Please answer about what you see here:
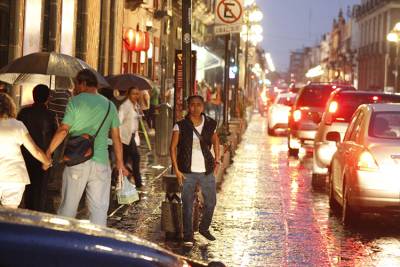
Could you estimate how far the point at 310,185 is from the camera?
17.9 m

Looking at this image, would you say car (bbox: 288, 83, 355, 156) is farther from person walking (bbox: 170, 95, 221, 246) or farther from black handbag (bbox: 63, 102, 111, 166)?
black handbag (bbox: 63, 102, 111, 166)

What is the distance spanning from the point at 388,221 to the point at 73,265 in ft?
31.2

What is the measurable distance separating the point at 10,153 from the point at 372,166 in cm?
493

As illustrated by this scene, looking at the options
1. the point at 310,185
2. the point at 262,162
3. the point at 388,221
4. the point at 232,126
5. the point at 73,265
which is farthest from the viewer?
the point at 232,126

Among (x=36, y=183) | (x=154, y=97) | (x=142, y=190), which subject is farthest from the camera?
(x=154, y=97)

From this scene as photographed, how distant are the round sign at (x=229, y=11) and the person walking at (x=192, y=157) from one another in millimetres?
9176

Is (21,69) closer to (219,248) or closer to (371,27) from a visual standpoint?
(219,248)

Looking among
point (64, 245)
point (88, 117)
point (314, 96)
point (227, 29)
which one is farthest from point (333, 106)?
point (64, 245)

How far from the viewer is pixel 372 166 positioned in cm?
1208

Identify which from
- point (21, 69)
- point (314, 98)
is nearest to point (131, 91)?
point (21, 69)

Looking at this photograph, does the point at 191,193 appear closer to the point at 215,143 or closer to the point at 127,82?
the point at 215,143

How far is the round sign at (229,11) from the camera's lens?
19.8 meters

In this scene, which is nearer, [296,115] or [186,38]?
[186,38]

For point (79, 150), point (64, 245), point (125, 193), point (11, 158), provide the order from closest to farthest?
point (64, 245) < point (11, 158) < point (79, 150) < point (125, 193)
